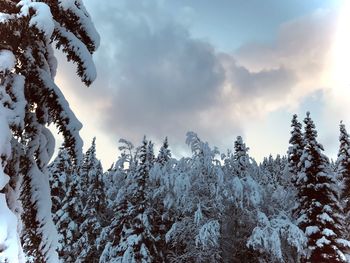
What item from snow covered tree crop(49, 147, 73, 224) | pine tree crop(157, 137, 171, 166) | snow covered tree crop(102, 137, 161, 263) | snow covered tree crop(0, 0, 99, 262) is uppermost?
pine tree crop(157, 137, 171, 166)

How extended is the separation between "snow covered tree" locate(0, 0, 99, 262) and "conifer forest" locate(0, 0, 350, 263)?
0.06 feet

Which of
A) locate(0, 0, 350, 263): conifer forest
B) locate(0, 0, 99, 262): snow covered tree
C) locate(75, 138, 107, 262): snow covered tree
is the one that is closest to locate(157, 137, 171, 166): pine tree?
locate(0, 0, 350, 263): conifer forest

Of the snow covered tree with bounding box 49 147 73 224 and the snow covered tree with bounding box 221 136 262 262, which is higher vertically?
the snow covered tree with bounding box 49 147 73 224

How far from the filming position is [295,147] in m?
26.0

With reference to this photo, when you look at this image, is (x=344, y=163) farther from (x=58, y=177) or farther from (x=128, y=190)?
(x=58, y=177)

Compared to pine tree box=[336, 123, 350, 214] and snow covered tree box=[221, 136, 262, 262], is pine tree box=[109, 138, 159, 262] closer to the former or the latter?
snow covered tree box=[221, 136, 262, 262]

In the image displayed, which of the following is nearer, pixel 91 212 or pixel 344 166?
pixel 344 166

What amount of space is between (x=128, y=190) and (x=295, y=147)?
11.3 meters

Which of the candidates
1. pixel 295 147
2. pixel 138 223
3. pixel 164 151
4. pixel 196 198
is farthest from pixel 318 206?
pixel 164 151

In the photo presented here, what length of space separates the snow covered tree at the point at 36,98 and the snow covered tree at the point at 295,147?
20057mm

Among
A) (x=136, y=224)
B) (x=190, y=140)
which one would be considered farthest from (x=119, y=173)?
(x=190, y=140)

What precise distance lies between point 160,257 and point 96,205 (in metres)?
10.2

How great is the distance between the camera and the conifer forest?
6863mm

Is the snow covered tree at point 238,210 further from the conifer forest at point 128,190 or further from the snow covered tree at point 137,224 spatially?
the snow covered tree at point 137,224
